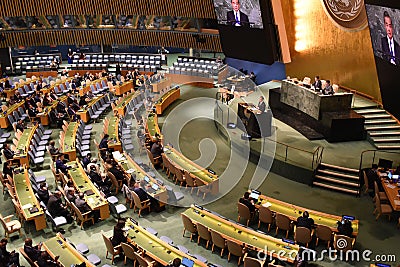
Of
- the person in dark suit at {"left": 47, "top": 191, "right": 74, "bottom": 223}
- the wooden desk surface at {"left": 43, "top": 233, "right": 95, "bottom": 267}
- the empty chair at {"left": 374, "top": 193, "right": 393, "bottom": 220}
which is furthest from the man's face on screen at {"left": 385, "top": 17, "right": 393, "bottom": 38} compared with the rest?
the person in dark suit at {"left": 47, "top": 191, "right": 74, "bottom": 223}

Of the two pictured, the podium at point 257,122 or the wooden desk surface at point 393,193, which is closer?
the wooden desk surface at point 393,193

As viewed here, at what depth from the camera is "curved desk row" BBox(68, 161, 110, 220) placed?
1246 cm

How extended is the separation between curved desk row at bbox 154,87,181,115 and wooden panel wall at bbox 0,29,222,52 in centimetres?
562

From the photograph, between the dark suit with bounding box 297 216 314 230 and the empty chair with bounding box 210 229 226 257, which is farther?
the dark suit with bounding box 297 216 314 230

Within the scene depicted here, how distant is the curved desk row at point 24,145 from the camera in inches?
615

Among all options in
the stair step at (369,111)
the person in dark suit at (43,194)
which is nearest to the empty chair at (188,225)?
the person in dark suit at (43,194)

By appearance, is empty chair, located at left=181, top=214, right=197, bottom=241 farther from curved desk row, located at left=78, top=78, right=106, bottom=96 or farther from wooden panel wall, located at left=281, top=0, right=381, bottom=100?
curved desk row, located at left=78, top=78, right=106, bottom=96

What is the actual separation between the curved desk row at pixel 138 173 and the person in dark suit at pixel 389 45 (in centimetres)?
768

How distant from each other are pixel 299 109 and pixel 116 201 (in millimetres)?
8639

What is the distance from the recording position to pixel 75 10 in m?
28.4

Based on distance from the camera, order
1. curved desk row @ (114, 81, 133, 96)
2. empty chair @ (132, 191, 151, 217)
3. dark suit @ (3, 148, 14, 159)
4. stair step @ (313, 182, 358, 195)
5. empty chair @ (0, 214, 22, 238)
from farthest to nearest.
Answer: curved desk row @ (114, 81, 133, 96)
dark suit @ (3, 148, 14, 159)
stair step @ (313, 182, 358, 195)
empty chair @ (132, 191, 151, 217)
empty chair @ (0, 214, 22, 238)

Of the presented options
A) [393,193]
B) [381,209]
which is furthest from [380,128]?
[381,209]

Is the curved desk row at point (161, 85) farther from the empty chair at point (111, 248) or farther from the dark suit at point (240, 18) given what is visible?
the empty chair at point (111, 248)

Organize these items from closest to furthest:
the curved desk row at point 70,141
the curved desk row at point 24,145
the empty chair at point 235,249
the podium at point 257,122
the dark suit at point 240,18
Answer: the empty chair at point 235,249 < the curved desk row at point 24,145 < the curved desk row at point 70,141 < the podium at point 257,122 < the dark suit at point 240,18
